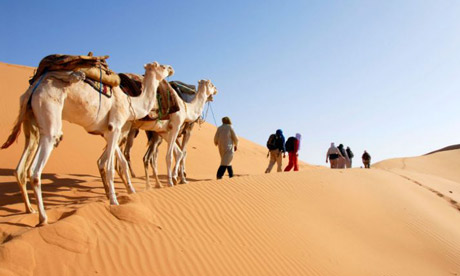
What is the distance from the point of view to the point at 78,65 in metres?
6.23

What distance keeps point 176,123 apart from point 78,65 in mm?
4341

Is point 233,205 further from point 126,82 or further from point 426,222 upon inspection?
point 426,222

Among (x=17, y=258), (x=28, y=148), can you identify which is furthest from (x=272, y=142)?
(x=17, y=258)

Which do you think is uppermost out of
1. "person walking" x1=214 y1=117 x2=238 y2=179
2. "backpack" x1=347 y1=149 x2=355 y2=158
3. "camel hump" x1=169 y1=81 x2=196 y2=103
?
"camel hump" x1=169 y1=81 x2=196 y2=103

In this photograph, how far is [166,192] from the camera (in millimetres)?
7293

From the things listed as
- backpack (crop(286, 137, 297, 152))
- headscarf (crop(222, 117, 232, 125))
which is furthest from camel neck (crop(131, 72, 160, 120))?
backpack (crop(286, 137, 297, 152))

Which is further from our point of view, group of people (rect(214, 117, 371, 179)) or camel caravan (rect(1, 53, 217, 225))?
group of people (rect(214, 117, 371, 179))

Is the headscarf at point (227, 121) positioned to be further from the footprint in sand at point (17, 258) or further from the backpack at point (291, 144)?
the footprint in sand at point (17, 258)

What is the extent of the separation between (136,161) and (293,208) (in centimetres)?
1352

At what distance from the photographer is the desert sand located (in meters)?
4.75

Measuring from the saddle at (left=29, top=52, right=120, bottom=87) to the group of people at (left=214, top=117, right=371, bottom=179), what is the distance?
18.3 feet

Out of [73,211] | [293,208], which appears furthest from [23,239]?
[293,208]

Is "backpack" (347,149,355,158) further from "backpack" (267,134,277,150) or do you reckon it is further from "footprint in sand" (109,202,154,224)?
"footprint in sand" (109,202,154,224)

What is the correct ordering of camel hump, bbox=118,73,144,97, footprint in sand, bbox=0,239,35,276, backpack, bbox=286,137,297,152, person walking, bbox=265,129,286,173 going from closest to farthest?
1. footprint in sand, bbox=0,239,35,276
2. camel hump, bbox=118,73,144,97
3. person walking, bbox=265,129,286,173
4. backpack, bbox=286,137,297,152
